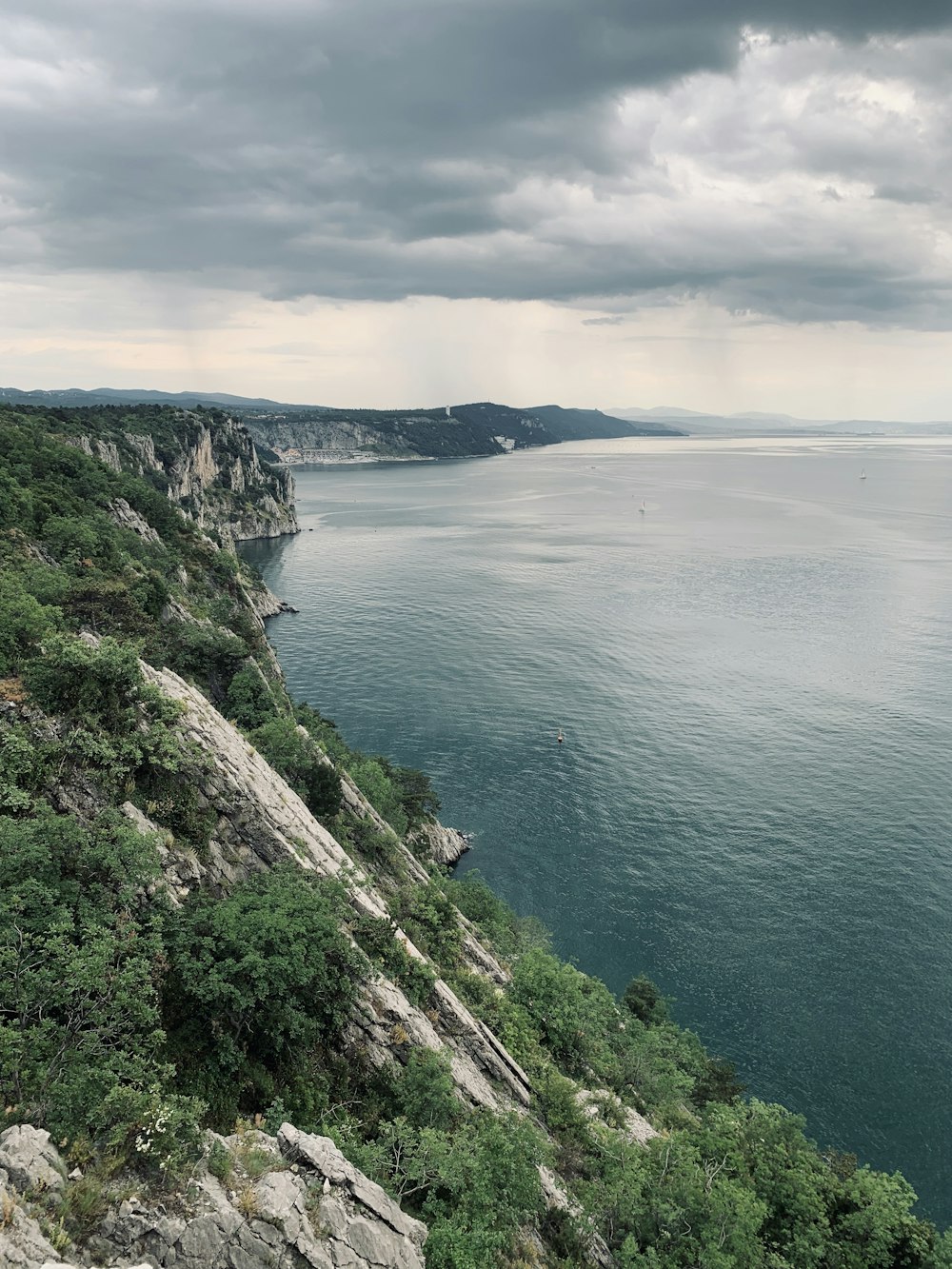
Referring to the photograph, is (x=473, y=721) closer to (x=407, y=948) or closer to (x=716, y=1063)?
(x=716, y=1063)

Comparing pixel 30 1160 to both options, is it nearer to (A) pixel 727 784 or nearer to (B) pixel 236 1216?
(B) pixel 236 1216

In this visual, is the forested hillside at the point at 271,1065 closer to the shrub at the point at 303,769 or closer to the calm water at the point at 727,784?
the shrub at the point at 303,769

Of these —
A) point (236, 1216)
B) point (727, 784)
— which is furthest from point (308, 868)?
point (727, 784)

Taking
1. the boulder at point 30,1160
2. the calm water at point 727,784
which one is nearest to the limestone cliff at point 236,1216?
the boulder at point 30,1160

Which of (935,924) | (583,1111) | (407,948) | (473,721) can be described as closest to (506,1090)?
(583,1111)

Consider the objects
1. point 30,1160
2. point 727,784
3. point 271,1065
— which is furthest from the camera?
point 727,784

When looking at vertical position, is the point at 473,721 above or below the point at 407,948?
below
